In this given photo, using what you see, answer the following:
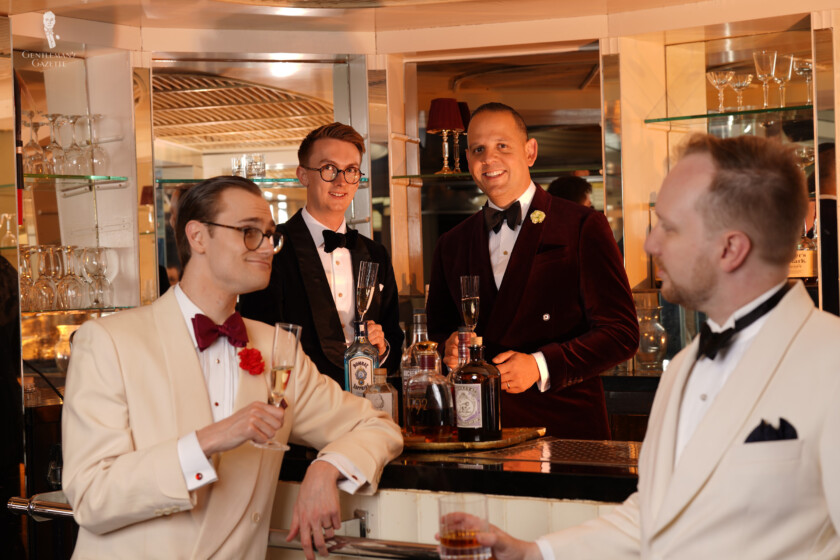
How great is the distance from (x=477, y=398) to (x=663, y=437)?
76 cm

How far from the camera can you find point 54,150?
13.5 feet

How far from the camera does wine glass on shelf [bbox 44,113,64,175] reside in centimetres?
410

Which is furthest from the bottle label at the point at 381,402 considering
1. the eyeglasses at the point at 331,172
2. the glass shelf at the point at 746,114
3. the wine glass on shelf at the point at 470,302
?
the glass shelf at the point at 746,114

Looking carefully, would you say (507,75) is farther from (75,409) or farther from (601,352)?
(75,409)

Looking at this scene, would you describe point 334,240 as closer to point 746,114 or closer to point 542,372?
point 542,372

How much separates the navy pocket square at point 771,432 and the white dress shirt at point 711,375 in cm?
13

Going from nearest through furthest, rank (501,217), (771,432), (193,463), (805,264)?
(771,432) → (193,463) → (501,217) → (805,264)

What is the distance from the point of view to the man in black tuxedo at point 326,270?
11.4 feet

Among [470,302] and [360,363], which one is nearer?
[470,302]

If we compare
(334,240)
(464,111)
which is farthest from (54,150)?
(464,111)

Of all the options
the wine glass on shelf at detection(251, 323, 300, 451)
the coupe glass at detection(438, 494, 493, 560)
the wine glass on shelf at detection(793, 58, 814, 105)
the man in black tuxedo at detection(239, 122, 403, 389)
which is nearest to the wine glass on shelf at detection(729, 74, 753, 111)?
the wine glass on shelf at detection(793, 58, 814, 105)

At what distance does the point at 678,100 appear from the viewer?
4.54m

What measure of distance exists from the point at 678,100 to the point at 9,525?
11.3ft

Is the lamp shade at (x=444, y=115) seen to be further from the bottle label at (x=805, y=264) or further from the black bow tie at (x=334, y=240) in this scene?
the bottle label at (x=805, y=264)
